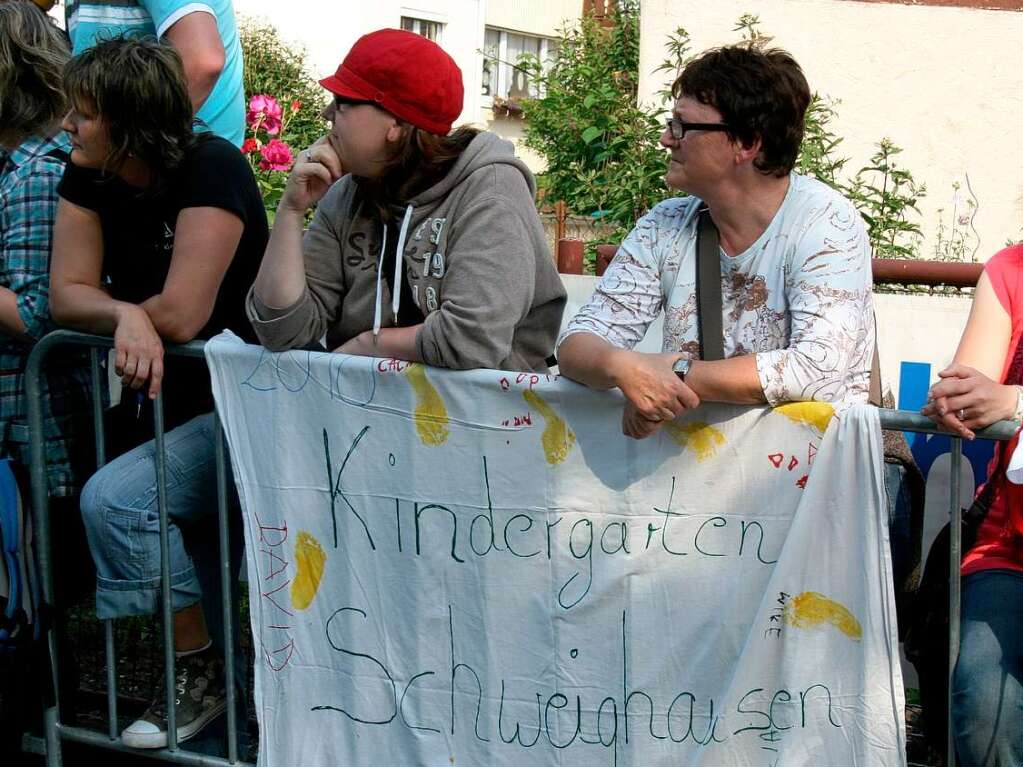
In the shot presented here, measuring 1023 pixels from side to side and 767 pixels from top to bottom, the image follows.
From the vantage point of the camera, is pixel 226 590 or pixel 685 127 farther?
pixel 226 590

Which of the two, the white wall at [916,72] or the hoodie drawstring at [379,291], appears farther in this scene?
the white wall at [916,72]

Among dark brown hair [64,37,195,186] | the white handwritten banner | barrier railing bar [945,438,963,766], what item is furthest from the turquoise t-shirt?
barrier railing bar [945,438,963,766]

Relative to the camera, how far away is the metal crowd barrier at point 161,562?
343 cm

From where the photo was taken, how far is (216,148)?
11.7ft

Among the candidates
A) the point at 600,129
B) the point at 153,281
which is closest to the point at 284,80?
the point at 600,129

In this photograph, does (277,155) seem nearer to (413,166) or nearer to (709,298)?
(413,166)

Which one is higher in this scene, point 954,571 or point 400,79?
point 400,79

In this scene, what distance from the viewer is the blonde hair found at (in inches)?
151

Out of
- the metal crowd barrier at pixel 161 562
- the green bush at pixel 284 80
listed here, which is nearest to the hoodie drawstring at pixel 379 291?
the metal crowd barrier at pixel 161 562

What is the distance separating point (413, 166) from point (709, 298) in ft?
2.87

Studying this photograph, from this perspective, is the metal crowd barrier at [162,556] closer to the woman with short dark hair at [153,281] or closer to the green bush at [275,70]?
the woman with short dark hair at [153,281]

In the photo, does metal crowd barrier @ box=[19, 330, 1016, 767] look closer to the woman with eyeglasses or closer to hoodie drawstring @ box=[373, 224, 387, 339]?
hoodie drawstring @ box=[373, 224, 387, 339]

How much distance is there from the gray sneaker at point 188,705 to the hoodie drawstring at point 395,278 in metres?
1.07

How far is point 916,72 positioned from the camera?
10.4 metres
